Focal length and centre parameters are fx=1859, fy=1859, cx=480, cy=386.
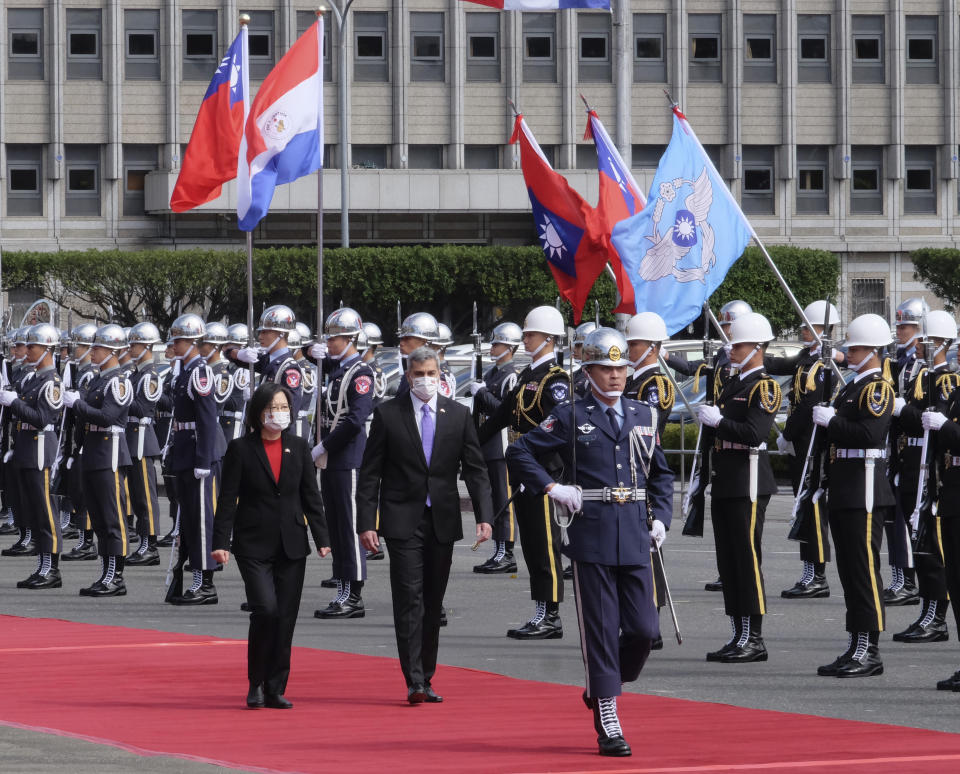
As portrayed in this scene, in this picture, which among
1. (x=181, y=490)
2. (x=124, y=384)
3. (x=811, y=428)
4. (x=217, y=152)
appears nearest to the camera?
(x=811, y=428)

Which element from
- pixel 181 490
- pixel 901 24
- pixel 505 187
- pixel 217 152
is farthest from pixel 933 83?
pixel 181 490

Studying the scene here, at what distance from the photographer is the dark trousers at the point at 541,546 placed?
12.2 meters

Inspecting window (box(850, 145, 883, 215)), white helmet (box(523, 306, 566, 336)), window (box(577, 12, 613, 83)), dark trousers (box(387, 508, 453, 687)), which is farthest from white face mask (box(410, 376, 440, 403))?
window (box(850, 145, 883, 215))

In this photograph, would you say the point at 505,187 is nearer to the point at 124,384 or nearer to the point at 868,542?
the point at 124,384

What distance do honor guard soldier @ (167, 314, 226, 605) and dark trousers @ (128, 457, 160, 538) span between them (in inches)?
121

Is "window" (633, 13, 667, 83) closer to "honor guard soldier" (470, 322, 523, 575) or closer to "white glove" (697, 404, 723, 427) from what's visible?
"honor guard soldier" (470, 322, 523, 575)

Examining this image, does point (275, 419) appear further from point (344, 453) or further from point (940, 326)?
point (940, 326)

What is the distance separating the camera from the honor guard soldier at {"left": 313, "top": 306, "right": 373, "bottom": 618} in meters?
13.2

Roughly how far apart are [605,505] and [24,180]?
50224mm

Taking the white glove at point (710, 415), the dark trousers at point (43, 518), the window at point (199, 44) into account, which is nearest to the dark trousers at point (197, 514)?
the dark trousers at point (43, 518)

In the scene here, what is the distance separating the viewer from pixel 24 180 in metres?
56.3

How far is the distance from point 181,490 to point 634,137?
45349 millimetres

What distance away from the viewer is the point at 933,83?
59.3 metres

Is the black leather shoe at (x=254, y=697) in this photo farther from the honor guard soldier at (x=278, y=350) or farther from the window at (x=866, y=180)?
the window at (x=866, y=180)
